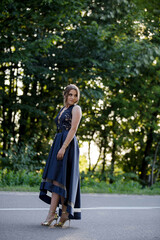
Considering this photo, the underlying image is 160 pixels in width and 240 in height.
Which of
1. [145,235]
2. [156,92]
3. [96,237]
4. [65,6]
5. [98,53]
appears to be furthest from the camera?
[156,92]

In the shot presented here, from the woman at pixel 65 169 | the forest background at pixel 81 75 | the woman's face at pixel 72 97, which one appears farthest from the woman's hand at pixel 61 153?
the forest background at pixel 81 75

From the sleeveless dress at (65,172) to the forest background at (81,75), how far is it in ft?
18.8

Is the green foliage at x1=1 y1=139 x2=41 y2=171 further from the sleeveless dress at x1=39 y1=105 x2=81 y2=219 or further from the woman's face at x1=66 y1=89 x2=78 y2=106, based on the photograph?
the woman's face at x1=66 y1=89 x2=78 y2=106

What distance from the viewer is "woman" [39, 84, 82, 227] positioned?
541cm

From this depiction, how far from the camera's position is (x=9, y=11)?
13219mm

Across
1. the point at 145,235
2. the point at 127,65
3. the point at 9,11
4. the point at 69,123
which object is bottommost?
the point at 145,235

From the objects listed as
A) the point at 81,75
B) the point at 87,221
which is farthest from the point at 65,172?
→ the point at 81,75

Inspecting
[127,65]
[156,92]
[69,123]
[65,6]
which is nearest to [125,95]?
[156,92]

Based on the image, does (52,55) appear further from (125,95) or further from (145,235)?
(145,235)

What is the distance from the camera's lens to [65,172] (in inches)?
213

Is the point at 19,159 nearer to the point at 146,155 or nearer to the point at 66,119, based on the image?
the point at 66,119

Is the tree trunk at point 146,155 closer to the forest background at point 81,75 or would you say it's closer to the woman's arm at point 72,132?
the forest background at point 81,75

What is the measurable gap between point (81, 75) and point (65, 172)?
10.7 metres

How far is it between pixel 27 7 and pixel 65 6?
1382 mm
